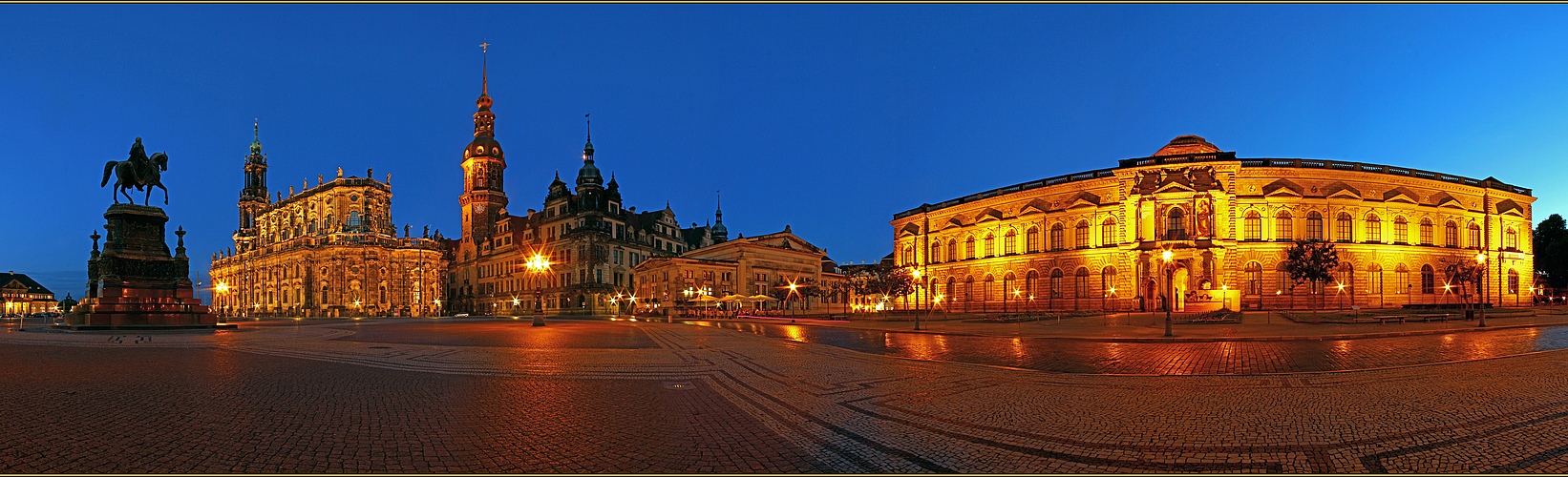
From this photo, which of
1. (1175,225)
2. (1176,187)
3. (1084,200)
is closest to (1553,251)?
(1175,225)

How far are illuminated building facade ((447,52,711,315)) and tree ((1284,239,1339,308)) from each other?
62.4 m

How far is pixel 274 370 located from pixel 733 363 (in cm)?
932

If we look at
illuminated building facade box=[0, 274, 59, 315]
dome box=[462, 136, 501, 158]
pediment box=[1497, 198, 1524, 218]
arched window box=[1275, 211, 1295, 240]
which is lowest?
illuminated building facade box=[0, 274, 59, 315]

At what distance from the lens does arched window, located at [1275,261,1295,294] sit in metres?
57.5

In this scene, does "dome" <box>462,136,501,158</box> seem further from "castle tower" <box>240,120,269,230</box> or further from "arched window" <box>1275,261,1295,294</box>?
"arched window" <box>1275,261,1295,294</box>

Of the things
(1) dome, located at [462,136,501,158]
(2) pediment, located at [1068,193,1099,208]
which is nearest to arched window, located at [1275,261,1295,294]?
(2) pediment, located at [1068,193,1099,208]

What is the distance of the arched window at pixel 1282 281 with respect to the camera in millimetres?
57500

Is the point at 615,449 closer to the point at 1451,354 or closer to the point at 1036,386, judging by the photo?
the point at 1036,386

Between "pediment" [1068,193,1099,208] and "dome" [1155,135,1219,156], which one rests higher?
"dome" [1155,135,1219,156]

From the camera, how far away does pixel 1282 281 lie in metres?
57.9

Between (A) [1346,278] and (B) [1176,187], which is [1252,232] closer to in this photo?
(B) [1176,187]

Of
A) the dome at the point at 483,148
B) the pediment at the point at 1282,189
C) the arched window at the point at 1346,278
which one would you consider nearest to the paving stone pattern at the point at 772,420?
the pediment at the point at 1282,189

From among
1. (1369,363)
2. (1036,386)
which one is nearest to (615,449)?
(1036,386)

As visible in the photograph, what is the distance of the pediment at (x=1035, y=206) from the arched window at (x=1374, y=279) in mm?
24515
